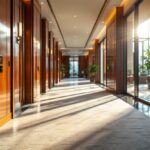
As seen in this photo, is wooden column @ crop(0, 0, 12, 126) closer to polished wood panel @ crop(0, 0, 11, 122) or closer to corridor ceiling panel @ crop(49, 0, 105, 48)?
polished wood panel @ crop(0, 0, 11, 122)

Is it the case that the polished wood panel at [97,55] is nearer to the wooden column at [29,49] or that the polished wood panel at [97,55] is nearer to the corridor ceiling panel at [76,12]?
the corridor ceiling panel at [76,12]

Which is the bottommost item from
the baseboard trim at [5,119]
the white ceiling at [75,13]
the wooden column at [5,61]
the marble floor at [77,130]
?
the marble floor at [77,130]

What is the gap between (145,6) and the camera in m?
10.6

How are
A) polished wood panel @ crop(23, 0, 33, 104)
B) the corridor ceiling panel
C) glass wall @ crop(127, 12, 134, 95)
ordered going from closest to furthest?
polished wood panel @ crop(23, 0, 33, 104) < the corridor ceiling panel < glass wall @ crop(127, 12, 134, 95)

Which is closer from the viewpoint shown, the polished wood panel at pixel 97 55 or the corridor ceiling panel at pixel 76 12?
the corridor ceiling panel at pixel 76 12

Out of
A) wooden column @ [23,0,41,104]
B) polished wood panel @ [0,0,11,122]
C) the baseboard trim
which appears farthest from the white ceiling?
the baseboard trim

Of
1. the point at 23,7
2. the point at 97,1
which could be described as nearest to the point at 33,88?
the point at 23,7

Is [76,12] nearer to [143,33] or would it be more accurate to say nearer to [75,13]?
[75,13]

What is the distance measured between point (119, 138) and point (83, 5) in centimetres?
821

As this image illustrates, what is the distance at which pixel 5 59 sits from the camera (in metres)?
6.06

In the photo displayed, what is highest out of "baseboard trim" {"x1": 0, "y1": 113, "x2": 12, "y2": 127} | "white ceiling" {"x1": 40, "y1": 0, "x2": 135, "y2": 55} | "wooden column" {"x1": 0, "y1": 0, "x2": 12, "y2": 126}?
"white ceiling" {"x1": 40, "y1": 0, "x2": 135, "y2": 55}

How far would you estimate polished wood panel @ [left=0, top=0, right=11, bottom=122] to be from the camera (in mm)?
5742

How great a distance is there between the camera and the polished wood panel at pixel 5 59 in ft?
18.8

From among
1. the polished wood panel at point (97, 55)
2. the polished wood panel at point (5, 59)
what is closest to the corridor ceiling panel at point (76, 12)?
the polished wood panel at point (5, 59)
